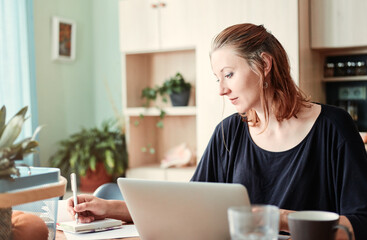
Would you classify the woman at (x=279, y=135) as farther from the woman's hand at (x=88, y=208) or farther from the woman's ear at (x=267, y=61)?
the woman's hand at (x=88, y=208)

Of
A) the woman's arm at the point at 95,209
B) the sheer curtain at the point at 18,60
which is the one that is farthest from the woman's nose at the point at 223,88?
the sheer curtain at the point at 18,60

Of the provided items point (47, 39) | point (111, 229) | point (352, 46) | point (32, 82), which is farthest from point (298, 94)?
point (47, 39)

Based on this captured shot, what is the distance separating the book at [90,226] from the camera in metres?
1.52

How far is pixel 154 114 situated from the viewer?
4.04 m

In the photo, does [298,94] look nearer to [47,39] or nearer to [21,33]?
[21,33]

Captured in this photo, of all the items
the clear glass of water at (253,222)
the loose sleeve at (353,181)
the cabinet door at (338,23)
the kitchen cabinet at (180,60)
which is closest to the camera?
the clear glass of water at (253,222)

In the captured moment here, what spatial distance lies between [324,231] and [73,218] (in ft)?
2.85

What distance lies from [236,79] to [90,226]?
0.65m

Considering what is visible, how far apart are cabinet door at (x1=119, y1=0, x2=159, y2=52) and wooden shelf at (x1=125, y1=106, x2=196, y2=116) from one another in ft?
1.55

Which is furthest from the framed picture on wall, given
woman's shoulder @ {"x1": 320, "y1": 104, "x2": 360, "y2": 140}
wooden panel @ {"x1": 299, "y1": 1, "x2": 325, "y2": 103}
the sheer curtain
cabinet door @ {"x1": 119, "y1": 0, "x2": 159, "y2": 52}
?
woman's shoulder @ {"x1": 320, "y1": 104, "x2": 360, "y2": 140}

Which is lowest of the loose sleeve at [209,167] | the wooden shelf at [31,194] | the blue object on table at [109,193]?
the blue object on table at [109,193]

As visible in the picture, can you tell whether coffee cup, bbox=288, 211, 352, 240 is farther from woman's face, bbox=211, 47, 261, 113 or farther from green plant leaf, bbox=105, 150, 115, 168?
green plant leaf, bbox=105, 150, 115, 168

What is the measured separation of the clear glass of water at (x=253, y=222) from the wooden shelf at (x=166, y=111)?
296 centimetres

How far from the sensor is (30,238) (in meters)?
1.16
